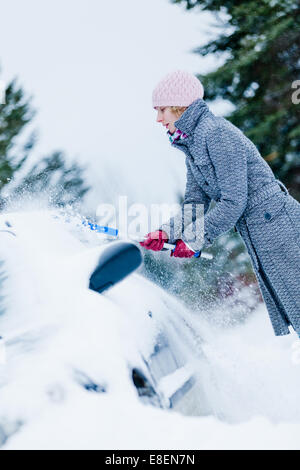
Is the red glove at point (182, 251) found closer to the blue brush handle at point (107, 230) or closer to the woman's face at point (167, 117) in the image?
the blue brush handle at point (107, 230)

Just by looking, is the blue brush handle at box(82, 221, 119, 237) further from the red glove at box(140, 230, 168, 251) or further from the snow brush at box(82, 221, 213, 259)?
the red glove at box(140, 230, 168, 251)

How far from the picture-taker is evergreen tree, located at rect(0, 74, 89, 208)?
1133 cm

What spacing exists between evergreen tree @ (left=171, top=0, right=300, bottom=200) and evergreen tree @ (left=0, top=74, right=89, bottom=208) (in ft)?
12.2

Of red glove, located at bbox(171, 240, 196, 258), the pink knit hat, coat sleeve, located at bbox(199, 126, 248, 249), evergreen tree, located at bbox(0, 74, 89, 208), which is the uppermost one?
the pink knit hat

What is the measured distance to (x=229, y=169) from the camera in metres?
2.48

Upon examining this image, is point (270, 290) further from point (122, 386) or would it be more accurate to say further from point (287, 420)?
point (122, 386)

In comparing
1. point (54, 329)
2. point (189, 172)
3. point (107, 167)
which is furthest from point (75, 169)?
point (54, 329)

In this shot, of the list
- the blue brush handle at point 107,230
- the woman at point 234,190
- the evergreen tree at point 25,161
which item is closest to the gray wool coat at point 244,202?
the woman at point 234,190

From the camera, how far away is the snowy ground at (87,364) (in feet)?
6.13

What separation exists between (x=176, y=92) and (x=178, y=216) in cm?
63

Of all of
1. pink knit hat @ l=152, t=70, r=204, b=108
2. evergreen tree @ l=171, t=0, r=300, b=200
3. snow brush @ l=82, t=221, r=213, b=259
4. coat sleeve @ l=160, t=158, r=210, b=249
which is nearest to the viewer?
pink knit hat @ l=152, t=70, r=204, b=108

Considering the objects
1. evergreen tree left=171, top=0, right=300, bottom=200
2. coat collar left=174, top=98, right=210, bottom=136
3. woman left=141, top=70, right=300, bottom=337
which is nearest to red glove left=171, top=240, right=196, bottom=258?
woman left=141, top=70, right=300, bottom=337

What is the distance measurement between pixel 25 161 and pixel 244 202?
9847 mm

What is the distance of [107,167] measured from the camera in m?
12.3
